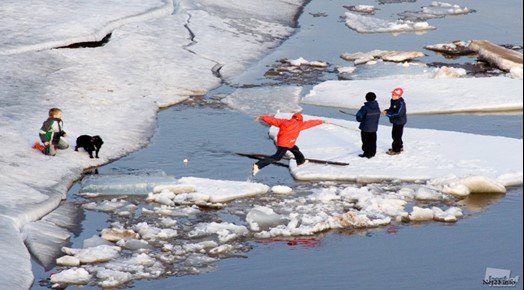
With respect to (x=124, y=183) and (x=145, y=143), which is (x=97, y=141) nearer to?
(x=145, y=143)

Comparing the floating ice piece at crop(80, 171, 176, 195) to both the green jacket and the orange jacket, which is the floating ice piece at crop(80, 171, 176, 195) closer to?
the green jacket

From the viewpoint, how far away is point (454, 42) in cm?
2883

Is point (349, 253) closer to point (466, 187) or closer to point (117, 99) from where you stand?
point (466, 187)

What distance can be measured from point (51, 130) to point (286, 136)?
11.5 feet

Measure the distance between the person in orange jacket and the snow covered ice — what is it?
375 mm

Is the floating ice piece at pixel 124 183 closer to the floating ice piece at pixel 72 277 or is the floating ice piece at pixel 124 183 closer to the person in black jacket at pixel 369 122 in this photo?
the person in black jacket at pixel 369 122

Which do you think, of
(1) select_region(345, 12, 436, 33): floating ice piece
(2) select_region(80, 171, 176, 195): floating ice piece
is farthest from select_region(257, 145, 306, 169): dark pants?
(1) select_region(345, 12, 436, 33): floating ice piece

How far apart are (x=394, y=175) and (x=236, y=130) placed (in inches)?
162

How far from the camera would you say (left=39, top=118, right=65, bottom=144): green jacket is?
57.9 ft

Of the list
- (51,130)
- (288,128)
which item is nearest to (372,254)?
(288,128)

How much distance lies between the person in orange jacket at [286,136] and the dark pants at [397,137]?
1208 millimetres

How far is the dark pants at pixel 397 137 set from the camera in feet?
58.3

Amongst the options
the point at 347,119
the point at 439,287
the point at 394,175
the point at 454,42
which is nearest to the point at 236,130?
the point at 347,119

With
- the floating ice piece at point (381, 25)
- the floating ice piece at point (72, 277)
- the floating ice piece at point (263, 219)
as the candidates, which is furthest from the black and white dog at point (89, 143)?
the floating ice piece at point (381, 25)
